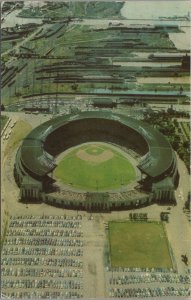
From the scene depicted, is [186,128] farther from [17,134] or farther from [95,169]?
[17,134]

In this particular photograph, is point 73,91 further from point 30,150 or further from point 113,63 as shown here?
point 30,150

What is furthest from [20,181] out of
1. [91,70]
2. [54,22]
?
[54,22]

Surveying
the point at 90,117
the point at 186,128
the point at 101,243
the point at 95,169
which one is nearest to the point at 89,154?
the point at 95,169

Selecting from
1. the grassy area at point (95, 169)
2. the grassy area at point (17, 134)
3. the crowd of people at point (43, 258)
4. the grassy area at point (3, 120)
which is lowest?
the crowd of people at point (43, 258)

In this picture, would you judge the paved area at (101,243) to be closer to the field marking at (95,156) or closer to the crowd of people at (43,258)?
the crowd of people at (43,258)

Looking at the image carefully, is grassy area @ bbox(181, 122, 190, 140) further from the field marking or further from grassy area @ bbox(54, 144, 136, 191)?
the field marking

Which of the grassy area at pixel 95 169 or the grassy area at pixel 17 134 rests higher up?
the grassy area at pixel 17 134

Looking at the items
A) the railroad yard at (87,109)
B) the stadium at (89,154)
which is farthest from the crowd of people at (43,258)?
the stadium at (89,154)

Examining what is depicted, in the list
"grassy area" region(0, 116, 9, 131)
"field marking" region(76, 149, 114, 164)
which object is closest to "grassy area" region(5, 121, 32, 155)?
"grassy area" region(0, 116, 9, 131)
